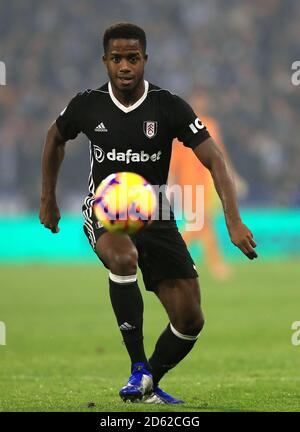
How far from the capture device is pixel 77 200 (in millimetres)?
25797

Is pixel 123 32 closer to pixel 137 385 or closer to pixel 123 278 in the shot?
pixel 123 278

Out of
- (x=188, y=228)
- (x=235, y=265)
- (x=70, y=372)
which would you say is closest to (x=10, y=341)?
(x=70, y=372)

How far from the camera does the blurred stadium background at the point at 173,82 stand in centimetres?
2530

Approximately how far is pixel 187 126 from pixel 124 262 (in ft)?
2.97

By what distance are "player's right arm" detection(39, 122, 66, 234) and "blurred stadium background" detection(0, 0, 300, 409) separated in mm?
16140

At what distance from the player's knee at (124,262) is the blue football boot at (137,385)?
0.56m

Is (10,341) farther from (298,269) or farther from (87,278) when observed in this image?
(298,269)

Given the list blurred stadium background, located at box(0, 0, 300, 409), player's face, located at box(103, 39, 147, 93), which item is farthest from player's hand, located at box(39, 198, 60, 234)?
blurred stadium background, located at box(0, 0, 300, 409)

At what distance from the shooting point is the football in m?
5.80

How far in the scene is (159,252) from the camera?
242 inches

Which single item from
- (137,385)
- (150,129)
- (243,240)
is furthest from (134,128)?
(137,385)

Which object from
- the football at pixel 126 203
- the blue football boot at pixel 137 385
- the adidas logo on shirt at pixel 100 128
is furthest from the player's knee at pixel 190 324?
the adidas logo on shirt at pixel 100 128

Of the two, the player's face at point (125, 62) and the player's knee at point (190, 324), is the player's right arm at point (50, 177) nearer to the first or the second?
the player's face at point (125, 62)
